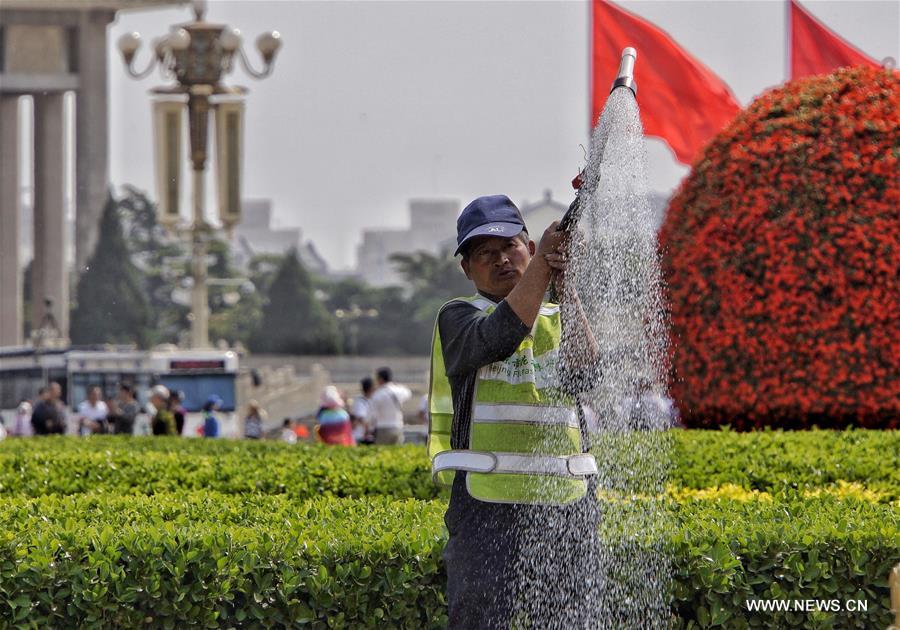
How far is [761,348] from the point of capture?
9.51m

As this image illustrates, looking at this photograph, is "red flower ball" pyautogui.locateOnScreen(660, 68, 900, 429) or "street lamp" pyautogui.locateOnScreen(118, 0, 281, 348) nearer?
"red flower ball" pyautogui.locateOnScreen(660, 68, 900, 429)

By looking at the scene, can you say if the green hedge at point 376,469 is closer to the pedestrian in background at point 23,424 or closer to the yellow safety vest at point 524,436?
the yellow safety vest at point 524,436

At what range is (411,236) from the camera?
571ft

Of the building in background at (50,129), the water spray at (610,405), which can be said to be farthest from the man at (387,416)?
the building in background at (50,129)

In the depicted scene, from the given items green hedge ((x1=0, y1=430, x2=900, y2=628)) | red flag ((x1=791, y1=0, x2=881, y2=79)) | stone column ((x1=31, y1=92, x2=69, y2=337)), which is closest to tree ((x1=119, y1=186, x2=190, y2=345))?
stone column ((x1=31, y1=92, x2=69, y2=337))

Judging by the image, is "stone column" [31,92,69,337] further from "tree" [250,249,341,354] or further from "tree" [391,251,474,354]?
"tree" [391,251,474,354]

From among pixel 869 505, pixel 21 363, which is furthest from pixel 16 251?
pixel 869 505

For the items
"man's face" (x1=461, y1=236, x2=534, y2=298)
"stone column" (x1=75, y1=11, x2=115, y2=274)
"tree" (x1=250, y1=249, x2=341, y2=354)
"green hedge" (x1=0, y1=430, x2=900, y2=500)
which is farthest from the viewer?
"tree" (x1=250, y1=249, x2=341, y2=354)

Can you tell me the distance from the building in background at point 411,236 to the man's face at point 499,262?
15904 centimetres

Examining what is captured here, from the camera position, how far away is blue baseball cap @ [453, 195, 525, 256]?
3.96m

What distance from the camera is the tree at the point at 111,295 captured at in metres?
62.7

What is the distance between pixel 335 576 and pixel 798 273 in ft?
18.0

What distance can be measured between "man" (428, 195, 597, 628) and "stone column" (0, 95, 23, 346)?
59766mm

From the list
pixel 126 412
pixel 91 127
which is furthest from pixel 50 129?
pixel 126 412
